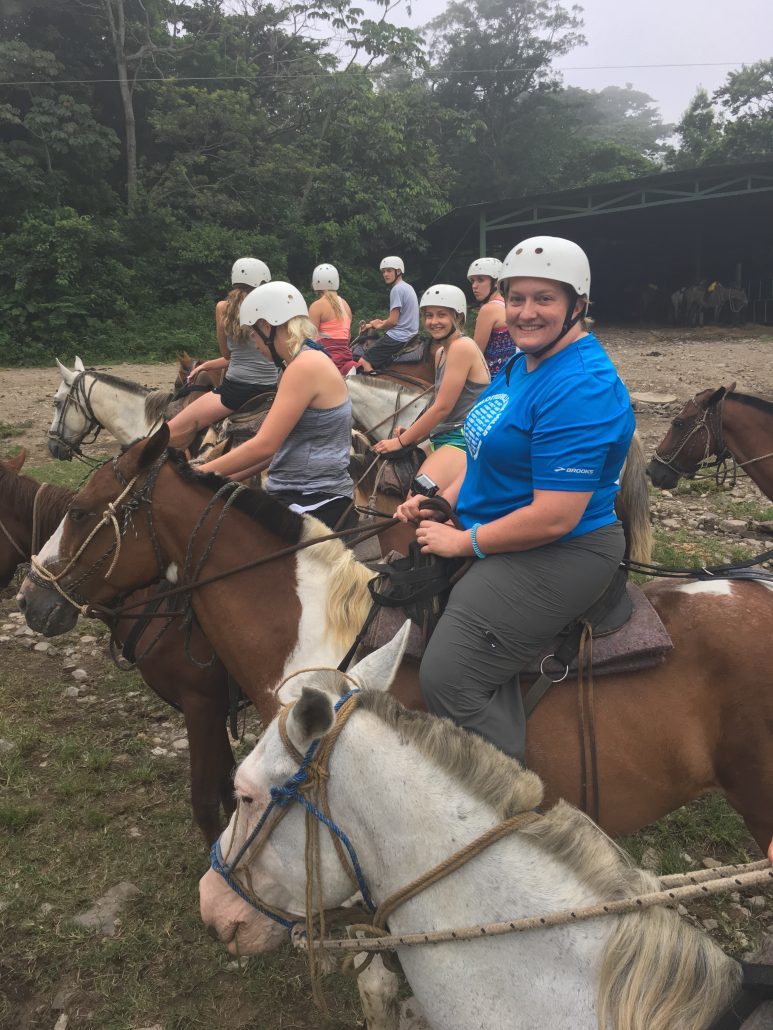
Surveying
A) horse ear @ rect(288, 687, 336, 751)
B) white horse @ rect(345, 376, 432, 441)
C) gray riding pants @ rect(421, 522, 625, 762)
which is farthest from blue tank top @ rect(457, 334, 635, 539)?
white horse @ rect(345, 376, 432, 441)

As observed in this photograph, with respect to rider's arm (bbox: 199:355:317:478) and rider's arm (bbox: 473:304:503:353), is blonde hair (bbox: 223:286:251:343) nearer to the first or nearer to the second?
rider's arm (bbox: 199:355:317:478)

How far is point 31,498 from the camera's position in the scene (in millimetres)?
4113

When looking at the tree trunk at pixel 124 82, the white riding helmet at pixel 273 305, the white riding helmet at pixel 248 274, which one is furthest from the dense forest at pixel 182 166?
the white riding helmet at pixel 273 305

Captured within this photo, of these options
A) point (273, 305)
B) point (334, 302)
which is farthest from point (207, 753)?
point (334, 302)

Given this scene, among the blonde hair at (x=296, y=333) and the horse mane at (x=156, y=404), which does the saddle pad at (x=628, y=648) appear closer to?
the blonde hair at (x=296, y=333)

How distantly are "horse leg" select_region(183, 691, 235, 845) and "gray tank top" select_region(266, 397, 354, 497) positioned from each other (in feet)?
3.94

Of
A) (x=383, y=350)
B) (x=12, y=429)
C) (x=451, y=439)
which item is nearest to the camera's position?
(x=451, y=439)

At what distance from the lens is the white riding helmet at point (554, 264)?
225 centimetres

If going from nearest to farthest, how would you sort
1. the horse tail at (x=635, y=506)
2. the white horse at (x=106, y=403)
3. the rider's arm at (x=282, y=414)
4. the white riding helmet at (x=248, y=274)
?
the rider's arm at (x=282, y=414), the horse tail at (x=635, y=506), the white riding helmet at (x=248, y=274), the white horse at (x=106, y=403)

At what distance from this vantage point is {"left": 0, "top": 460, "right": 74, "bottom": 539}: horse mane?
4066 millimetres

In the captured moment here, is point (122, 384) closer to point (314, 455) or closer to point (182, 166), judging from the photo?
point (314, 455)

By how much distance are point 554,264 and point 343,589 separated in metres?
1.50

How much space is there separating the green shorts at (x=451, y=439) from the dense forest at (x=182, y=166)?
16.9 meters

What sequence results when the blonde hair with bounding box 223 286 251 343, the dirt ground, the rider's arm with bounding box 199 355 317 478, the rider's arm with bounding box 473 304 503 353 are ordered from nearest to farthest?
the rider's arm with bounding box 199 355 317 478 → the blonde hair with bounding box 223 286 251 343 → the rider's arm with bounding box 473 304 503 353 → the dirt ground
